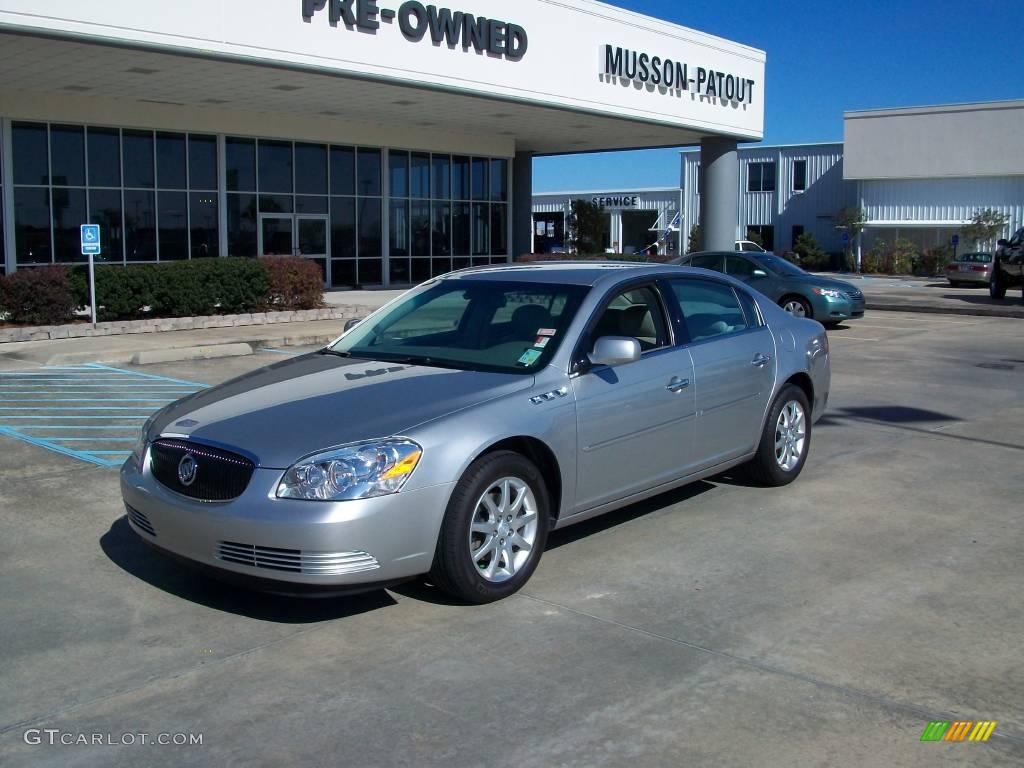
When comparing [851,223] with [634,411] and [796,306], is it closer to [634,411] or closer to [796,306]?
[796,306]

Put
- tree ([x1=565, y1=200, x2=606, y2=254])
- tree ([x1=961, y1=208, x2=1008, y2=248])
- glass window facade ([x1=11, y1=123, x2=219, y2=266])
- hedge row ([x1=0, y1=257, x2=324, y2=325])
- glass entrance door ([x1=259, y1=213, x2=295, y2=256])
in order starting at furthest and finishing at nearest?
1. tree ([x1=961, y1=208, x2=1008, y2=248])
2. tree ([x1=565, y1=200, x2=606, y2=254])
3. glass entrance door ([x1=259, y1=213, x2=295, y2=256])
4. glass window facade ([x1=11, y1=123, x2=219, y2=266])
5. hedge row ([x1=0, y1=257, x2=324, y2=325])

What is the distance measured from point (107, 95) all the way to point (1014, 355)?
61.3 feet

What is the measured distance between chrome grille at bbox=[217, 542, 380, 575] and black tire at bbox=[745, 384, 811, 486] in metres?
3.45

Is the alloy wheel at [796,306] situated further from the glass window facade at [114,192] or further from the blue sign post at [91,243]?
the glass window facade at [114,192]

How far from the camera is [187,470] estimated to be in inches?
198

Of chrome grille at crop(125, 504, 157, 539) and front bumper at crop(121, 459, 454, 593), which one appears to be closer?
front bumper at crop(121, 459, 454, 593)

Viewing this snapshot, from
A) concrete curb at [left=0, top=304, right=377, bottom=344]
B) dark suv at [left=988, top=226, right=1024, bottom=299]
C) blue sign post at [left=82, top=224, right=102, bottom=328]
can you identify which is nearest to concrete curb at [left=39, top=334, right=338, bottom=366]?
concrete curb at [left=0, top=304, right=377, bottom=344]

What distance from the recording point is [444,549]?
195 inches

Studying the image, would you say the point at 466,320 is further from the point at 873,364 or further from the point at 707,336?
the point at 873,364

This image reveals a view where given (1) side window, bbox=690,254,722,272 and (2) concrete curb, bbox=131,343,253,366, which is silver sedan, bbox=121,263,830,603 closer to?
(2) concrete curb, bbox=131,343,253,366

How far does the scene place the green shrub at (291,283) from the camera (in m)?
20.0

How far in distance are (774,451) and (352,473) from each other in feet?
11.9

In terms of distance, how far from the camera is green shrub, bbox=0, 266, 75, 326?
1670 centimetres

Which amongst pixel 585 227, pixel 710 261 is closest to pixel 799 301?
pixel 710 261
